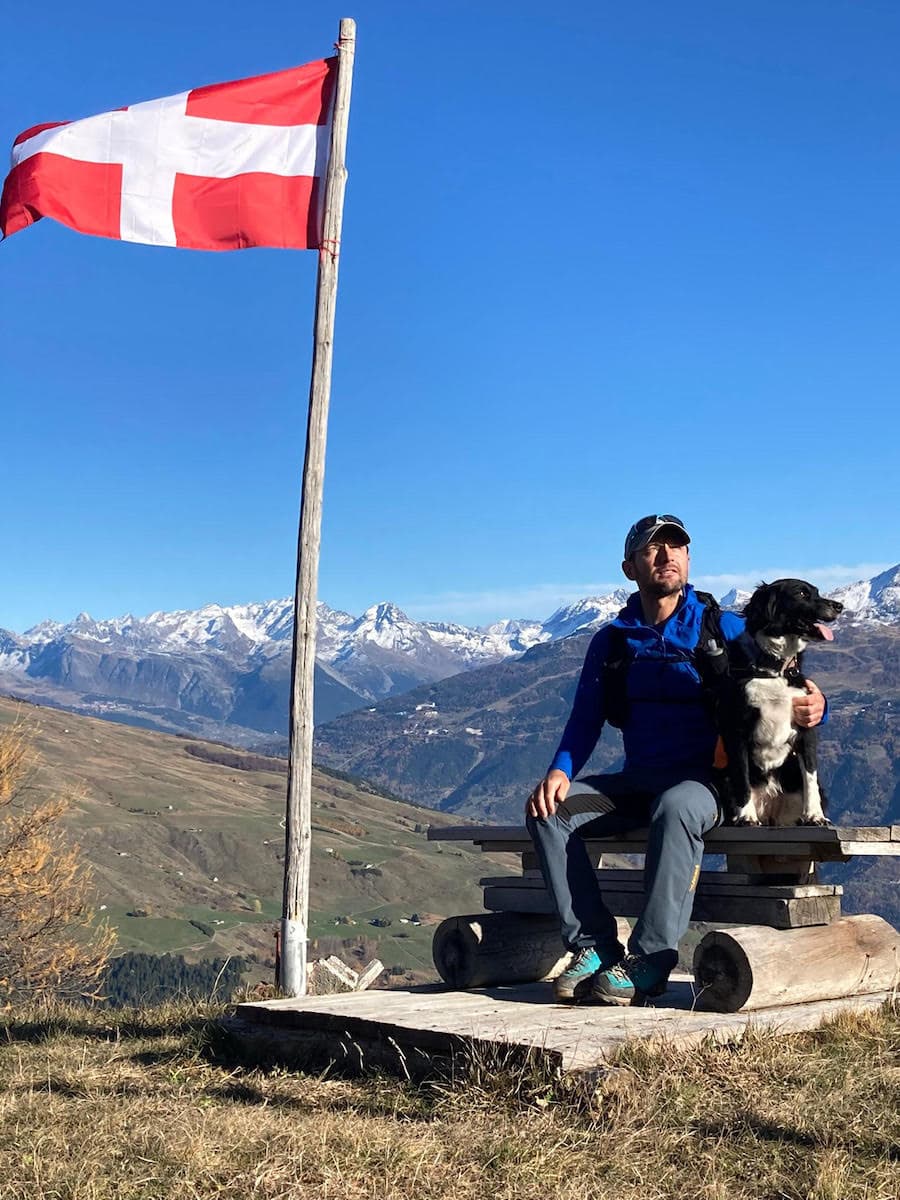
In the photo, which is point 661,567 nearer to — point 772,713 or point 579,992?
point 772,713

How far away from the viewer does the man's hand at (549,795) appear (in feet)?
24.3

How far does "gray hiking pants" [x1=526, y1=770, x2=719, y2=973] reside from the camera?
23.1ft

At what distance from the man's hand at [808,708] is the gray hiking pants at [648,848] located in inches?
28.4

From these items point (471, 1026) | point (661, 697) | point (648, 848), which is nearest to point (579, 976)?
point (648, 848)

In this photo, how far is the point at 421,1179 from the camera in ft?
14.5

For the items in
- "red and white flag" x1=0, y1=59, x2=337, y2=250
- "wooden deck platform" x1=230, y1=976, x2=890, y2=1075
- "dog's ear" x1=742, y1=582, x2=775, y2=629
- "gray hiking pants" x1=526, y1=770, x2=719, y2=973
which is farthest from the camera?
"red and white flag" x1=0, y1=59, x2=337, y2=250

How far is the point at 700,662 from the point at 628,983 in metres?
2.05

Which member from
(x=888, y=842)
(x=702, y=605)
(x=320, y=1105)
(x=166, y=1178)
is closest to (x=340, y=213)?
(x=702, y=605)

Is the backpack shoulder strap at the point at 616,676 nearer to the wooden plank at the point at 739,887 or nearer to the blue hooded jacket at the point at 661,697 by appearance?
the blue hooded jacket at the point at 661,697

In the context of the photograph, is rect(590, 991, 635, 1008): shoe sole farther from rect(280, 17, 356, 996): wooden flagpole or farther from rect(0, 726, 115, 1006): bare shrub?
rect(0, 726, 115, 1006): bare shrub

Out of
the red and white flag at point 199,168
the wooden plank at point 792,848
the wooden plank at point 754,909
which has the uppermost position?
the red and white flag at point 199,168

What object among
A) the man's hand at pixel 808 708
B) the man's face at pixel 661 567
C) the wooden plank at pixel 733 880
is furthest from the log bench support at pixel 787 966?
the man's face at pixel 661 567

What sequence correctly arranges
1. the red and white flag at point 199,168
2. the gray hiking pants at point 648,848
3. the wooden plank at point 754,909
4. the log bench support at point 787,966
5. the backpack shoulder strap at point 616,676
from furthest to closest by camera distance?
the red and white flag at point 199,168 < the backpack shoulder strap at point 616,676 < the wooden plank at point 754,909 < the gray hiking pants at point 648,848 < the log bench support at point 787,966

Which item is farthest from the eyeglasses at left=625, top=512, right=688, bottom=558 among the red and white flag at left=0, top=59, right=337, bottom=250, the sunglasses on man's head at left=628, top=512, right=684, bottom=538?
the red and white flag at left=0, top=59, right=337, bottom=250
